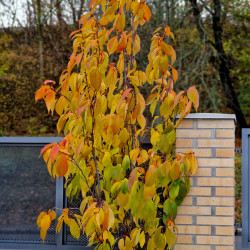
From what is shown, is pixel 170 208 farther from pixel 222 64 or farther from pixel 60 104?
pixel 222 64

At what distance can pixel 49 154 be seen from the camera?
8.84ft

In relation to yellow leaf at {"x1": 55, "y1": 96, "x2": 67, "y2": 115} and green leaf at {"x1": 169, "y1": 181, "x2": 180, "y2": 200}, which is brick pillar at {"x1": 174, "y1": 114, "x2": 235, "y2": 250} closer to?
green leaf at {"x1": 169, "y1": 181, "x2": 180, "y2": 200}

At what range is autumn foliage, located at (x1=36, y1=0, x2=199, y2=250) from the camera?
274 cm

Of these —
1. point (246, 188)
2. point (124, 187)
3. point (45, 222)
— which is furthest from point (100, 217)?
point (246, 188)

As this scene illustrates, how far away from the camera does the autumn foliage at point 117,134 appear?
8.98ft

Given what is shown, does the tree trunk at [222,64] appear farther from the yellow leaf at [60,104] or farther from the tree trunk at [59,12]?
the yellow leaf at [60,104]

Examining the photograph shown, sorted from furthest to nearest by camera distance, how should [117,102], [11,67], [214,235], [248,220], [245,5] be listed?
[11,67], [245,5], [248,220], [214,235], [117,102]

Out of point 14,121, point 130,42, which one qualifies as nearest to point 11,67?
point 14,121

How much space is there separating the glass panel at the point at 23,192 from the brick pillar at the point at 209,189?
1.18 m

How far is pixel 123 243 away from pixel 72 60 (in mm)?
1265

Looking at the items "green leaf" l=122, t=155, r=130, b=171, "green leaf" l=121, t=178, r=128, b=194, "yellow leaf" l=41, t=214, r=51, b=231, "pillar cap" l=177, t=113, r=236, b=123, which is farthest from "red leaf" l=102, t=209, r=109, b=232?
"pillar cap" l=177, t=113, r=236, b=123

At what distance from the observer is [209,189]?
3.28 metres

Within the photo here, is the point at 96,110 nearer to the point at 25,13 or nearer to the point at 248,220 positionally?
the point at 248,220

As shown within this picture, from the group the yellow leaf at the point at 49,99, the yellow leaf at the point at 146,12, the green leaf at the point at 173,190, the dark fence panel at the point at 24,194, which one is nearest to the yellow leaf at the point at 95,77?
the yellow leaf at the point at 49,99
